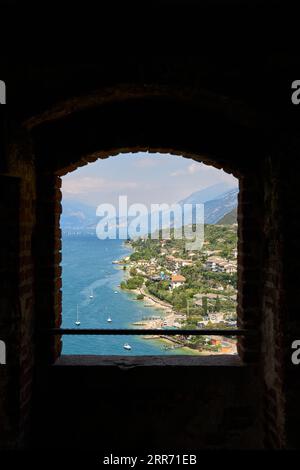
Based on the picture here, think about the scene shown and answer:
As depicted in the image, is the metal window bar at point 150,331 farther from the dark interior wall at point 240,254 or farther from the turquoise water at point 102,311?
the turquoise water at point 102,311

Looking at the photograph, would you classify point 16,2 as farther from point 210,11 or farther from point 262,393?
point 262,393

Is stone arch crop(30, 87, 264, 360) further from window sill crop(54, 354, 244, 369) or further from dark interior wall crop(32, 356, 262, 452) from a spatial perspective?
dark interior wall crop(32, 356, 262, 452)

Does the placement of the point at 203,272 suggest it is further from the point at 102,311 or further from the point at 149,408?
the point at 102,311

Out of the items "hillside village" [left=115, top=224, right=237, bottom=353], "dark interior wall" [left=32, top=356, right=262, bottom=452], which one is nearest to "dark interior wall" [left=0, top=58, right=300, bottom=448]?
"dark interior wall" [left=32, top=356, right=262, bottom=452]

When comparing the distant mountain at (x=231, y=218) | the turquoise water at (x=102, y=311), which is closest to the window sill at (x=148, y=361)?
the distant mountain at (x=231, y=218)

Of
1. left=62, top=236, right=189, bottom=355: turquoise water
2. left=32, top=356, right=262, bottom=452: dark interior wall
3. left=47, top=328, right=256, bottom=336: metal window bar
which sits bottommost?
left=62, top=236, right=189, bottom=355: turquoise water

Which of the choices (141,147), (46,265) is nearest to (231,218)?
(141,147)
